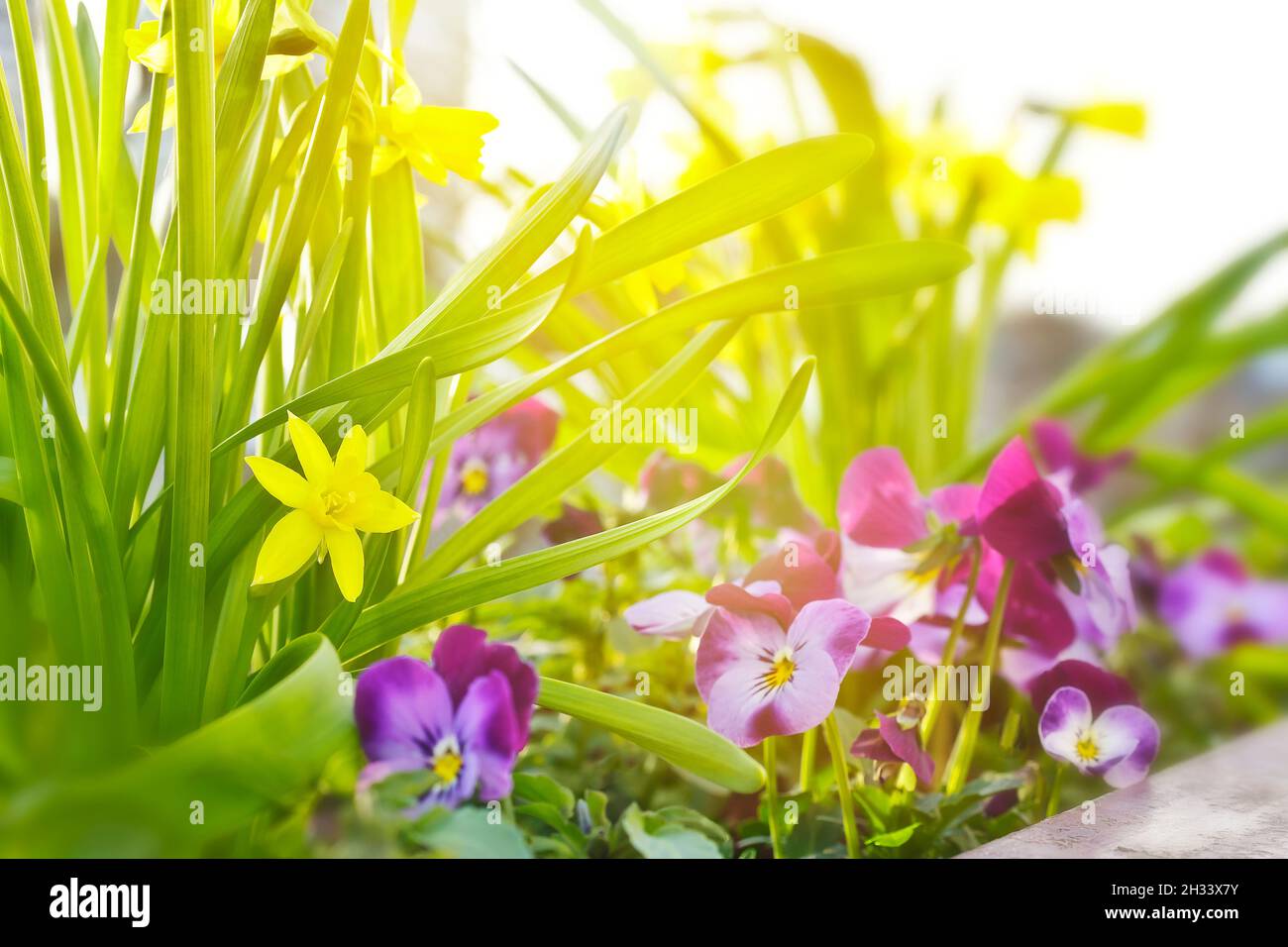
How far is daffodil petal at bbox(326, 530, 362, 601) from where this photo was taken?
16.5 inches

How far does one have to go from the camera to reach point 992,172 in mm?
922

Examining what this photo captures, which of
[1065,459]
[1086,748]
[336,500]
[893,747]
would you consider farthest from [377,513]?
[1065,459]

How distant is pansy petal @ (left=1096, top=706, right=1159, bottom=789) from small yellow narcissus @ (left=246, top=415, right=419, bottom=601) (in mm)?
397

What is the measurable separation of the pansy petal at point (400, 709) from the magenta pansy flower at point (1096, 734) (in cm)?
33

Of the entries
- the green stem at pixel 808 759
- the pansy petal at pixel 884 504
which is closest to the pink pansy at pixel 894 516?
the pansy petal at pixel 884 504

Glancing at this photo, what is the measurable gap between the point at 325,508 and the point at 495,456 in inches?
14.0

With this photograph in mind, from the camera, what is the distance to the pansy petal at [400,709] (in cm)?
40

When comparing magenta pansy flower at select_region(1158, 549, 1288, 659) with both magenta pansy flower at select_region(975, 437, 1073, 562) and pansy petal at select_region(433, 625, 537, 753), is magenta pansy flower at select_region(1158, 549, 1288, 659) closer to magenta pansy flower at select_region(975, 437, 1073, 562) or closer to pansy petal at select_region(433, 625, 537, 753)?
magenta pansy flower at select_region(975, 437, 1073, 562)

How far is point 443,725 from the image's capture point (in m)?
0.42

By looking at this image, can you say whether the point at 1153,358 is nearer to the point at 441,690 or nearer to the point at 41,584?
the point at 441,690

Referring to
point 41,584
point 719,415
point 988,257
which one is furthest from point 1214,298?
point 41,584

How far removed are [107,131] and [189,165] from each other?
15 centimetres

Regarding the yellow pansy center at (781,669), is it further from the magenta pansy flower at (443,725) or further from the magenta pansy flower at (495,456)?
the magenta pansy flower at (495,456)

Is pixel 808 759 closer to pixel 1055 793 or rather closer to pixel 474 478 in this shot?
pixel 1055 793
